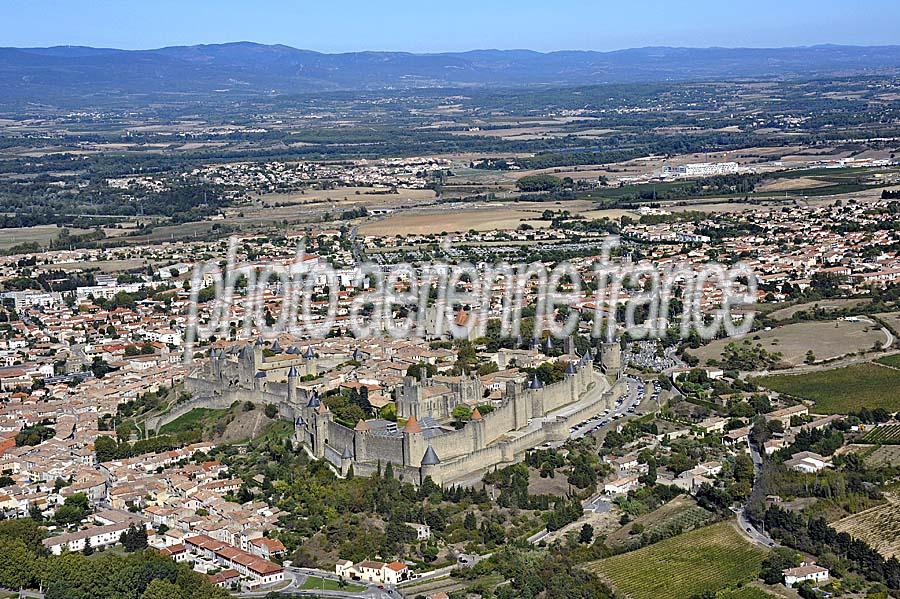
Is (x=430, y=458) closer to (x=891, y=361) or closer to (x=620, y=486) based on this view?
(x=620, y=486)

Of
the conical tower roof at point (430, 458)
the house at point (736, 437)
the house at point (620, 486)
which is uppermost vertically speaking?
the conical tower roof at point (430, 458)

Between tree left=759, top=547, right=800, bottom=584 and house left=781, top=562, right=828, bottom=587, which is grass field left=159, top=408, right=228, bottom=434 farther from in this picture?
house left=781, top=562, right=828, bottom=587

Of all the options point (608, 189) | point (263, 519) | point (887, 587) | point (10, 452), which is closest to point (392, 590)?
point (263, 519)

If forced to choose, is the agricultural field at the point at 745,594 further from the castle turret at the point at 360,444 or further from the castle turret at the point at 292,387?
the castle turret at the point at 292,387

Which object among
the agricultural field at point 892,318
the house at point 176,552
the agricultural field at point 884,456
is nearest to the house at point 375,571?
the house at point 176,552

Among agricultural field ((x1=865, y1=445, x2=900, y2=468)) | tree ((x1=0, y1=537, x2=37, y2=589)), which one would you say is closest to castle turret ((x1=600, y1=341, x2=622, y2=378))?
agricultural field ((x1=865, y1=445, x2=900, y2=468))
